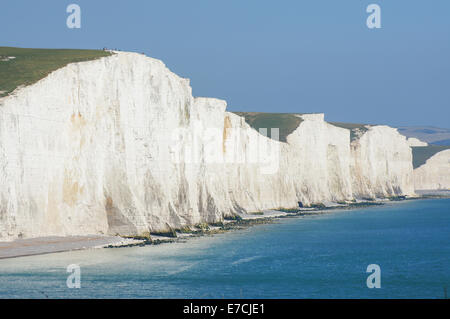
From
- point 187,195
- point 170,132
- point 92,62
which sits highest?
point 92,62

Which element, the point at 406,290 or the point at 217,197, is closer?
the point at 406,290

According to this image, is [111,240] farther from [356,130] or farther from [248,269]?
[356,130]

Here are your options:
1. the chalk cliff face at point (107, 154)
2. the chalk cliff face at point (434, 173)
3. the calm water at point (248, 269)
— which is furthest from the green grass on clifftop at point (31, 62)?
the chalk cliff face at point (434, 173)

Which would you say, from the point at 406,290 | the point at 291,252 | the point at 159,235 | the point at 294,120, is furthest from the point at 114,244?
the point at 294,120

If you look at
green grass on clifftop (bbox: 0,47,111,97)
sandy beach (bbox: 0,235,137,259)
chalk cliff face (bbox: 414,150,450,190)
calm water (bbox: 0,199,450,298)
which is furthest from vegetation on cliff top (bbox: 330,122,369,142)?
sandy beach (bbox: 0,235,137,259)

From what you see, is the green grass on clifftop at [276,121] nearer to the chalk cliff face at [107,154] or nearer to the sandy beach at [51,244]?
the chalk cliff face at [107,154]

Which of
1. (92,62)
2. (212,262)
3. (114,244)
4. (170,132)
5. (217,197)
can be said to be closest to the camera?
(212,262)
